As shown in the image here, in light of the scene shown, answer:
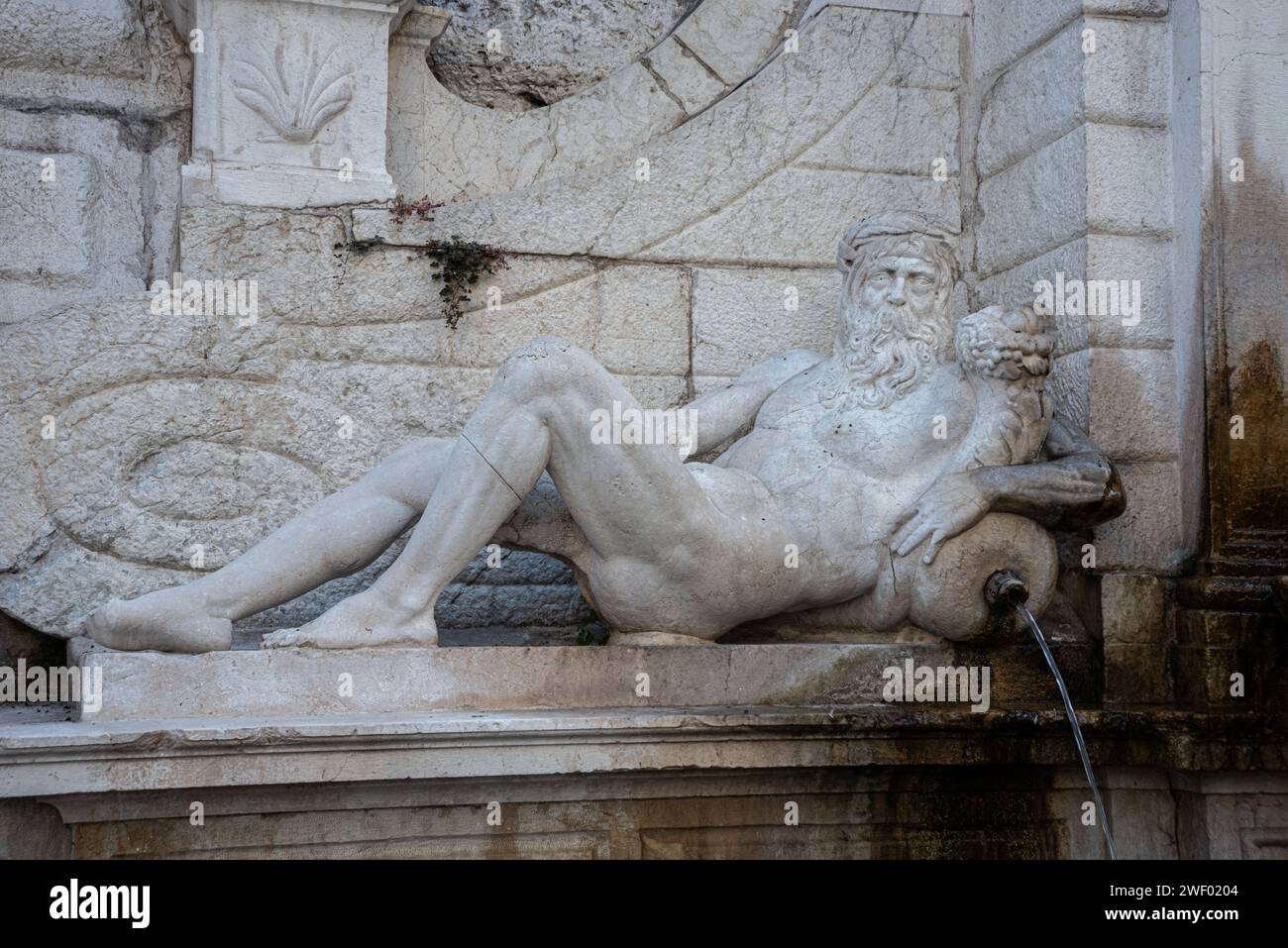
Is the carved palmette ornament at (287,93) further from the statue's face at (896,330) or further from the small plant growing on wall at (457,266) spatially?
the statue's face at (896,330)

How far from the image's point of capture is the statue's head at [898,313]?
15.1 feet

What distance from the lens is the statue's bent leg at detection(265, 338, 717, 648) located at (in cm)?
398

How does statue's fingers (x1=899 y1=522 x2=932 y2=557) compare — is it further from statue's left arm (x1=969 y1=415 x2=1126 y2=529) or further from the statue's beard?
the statue's beard

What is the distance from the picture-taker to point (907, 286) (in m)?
4.62

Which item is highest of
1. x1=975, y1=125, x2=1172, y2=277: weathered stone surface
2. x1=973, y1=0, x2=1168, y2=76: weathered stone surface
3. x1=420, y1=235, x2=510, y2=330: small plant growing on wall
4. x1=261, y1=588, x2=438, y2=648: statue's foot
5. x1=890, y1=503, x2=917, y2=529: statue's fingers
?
x1=973, y1=0, x2=1168, y2=76: weathered stone surface

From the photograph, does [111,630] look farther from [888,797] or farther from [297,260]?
[888,797]

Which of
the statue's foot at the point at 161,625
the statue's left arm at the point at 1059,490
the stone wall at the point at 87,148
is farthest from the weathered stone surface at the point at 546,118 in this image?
the statue's foot at the point at 161,625

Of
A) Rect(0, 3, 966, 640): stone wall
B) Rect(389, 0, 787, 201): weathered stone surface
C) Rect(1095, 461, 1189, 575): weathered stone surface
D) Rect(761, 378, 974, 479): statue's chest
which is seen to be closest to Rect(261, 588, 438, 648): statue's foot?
Rect(0, 3, 966, 640): stone wall

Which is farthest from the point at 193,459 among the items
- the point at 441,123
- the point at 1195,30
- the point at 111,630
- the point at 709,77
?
the point at 1195,30

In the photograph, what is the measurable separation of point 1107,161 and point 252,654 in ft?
10.5

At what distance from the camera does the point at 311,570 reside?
13.4ft

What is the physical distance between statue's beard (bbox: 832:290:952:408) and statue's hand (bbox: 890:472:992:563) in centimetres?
38

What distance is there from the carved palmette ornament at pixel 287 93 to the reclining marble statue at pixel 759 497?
A: 1.47m

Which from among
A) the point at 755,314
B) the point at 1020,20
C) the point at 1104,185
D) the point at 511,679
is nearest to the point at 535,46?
the point at 755,314
